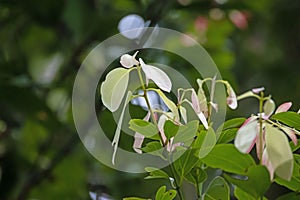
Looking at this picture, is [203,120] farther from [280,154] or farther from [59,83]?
[59,83]

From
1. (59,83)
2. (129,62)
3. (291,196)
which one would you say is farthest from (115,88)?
(59,83)

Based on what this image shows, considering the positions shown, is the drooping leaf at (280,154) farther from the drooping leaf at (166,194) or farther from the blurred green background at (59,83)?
the blurred green background at (59,83)

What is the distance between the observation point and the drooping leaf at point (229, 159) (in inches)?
14.8

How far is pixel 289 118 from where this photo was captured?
1.38ft

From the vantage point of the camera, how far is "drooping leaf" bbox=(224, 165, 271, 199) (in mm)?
366

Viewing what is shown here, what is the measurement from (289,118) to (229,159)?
0.06m

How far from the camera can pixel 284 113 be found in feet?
1.37

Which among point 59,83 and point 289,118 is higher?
point 289,118

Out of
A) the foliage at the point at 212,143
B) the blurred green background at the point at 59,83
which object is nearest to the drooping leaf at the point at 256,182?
the foliage at the point at 212,143

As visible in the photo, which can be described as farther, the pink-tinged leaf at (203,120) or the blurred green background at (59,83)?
the blurred green background at (59,83)

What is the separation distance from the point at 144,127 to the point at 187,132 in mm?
27

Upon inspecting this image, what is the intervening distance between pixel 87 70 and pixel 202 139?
2.13 feet

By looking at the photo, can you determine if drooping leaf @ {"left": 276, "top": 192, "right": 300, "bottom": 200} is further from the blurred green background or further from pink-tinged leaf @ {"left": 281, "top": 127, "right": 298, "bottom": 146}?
the blurred green background

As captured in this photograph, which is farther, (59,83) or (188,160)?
(59,83)
